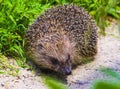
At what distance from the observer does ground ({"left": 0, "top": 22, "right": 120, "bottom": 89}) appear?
4434mm

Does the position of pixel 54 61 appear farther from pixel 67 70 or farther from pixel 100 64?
pixel 100 64

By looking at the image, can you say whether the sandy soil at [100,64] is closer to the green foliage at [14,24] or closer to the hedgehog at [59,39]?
the hedgehog at [59,39]

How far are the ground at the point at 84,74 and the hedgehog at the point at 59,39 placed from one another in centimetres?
16

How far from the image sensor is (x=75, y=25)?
5211 millimetres

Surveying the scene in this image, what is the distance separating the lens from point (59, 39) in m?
4.83

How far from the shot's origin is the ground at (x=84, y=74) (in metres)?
4.43

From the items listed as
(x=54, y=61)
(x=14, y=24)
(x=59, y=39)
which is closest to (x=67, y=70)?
(x=54, y=61)

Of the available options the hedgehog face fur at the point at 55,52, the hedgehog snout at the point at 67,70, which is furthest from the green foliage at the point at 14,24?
the hedgehog snout at the point at 67,70

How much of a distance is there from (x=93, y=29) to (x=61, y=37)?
0.75m

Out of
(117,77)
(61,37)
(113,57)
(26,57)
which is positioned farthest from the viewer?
(113,57)

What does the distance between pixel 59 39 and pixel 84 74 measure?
2.02 ft

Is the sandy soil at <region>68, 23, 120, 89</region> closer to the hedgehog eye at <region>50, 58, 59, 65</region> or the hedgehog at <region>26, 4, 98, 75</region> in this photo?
the hedgehog at <region>26, 4, 98, 75</region>

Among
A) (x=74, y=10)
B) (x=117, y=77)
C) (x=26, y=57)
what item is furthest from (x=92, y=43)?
(x=117, y=77)

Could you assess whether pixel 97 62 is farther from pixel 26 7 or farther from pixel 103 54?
pixel 26 7
